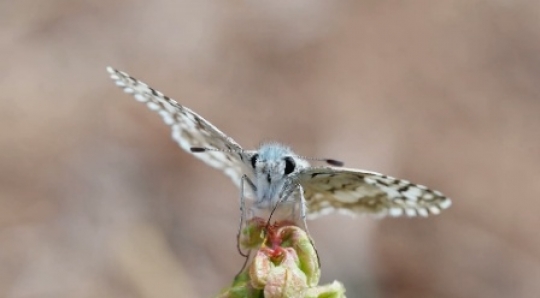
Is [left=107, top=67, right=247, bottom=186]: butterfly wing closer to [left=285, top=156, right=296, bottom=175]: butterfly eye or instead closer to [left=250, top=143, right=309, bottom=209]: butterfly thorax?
[left=250, top=143, right=309, bottom=209]: butterfly thorax

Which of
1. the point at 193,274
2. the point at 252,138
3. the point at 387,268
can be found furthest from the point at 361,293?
the point at 252,138

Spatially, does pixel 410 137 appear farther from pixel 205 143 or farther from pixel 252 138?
pixel 205 143

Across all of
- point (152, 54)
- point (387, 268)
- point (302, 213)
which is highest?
point (152, 54)

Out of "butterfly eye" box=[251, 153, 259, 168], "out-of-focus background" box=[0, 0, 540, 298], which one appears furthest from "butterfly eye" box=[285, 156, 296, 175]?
"out-of-focus background" box=[0, 0, 540, 298]

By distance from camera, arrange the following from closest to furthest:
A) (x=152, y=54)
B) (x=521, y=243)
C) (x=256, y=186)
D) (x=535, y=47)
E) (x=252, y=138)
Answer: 1. (x=256, y=186)
2. (x=521, y=243)
3. (x=252, y=138)
4. (x=152, y=54)
5. (x=535, y=47)

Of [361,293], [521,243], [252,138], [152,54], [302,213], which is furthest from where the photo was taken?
[152,54]

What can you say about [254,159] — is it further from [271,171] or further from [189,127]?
[189,127]

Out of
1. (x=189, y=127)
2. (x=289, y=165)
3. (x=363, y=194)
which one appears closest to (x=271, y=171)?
(x=289, y=165)
